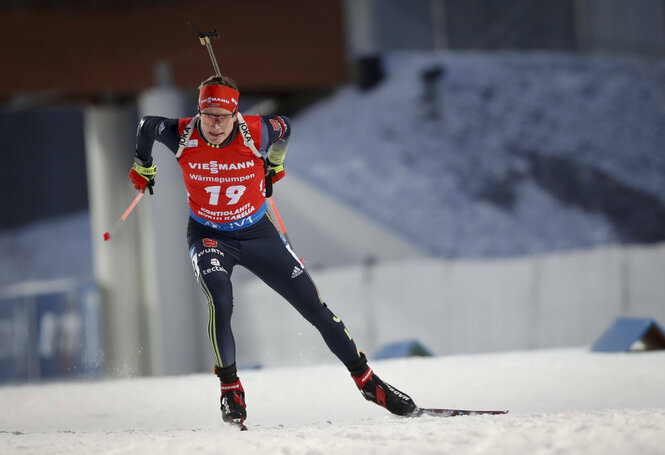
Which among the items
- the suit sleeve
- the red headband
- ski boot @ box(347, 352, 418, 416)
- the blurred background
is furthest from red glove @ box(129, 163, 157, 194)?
the blurred background

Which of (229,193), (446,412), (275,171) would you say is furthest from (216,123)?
(446,412)

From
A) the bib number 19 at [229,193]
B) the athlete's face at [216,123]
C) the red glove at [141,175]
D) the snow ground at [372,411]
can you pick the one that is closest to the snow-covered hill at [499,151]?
the snow ground at [372,411]

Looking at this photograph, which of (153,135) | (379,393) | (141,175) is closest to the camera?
(379,393)

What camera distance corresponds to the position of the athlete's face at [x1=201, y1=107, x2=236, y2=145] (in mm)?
5121

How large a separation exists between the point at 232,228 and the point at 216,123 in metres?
0.63

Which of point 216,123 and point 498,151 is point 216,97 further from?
point 498,151

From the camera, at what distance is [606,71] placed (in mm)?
22766

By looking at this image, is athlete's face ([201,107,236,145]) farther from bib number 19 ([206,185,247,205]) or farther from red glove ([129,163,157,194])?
red glove ([129,163,157,194])

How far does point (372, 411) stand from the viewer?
606 centimetres

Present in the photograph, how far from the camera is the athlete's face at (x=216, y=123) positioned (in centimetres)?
512

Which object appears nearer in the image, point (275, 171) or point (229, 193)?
point (229, 193)

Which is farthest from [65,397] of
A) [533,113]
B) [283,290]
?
[533,113]

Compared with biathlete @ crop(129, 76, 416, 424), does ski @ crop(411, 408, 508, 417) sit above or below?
below

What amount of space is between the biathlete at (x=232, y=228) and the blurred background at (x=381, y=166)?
691cm
